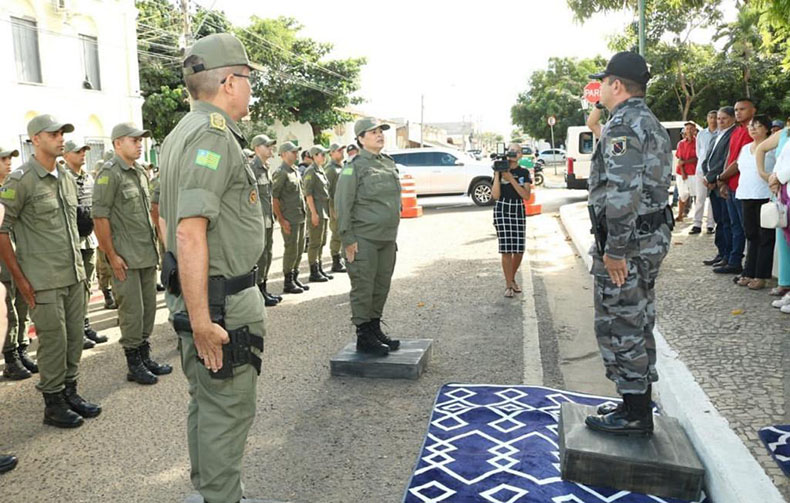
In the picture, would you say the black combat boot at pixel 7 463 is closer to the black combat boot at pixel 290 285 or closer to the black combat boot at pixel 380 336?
the black combat boot at pixel 380 336

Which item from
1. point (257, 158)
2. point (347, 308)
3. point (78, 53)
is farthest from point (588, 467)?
point (78, 53)

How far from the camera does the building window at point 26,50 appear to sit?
16.4 m

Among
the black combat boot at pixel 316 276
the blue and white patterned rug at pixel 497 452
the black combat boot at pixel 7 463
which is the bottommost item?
the black combat boot at pixel 7 463

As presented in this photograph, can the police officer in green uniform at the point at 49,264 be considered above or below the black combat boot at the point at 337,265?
above

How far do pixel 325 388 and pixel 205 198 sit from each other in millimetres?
2672

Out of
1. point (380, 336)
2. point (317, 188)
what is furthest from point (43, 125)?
point (317, 188)

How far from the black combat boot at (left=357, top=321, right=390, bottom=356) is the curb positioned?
2074 mm

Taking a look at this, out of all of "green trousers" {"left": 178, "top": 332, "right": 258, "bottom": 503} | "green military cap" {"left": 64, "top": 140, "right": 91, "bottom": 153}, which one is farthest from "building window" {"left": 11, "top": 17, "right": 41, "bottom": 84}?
"green trousers" {"left": 178, "top": 332, "right": 258, "bottom": 503}

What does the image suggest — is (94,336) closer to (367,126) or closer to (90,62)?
(367,126)

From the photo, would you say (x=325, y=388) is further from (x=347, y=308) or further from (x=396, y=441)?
(x=347, y=308)

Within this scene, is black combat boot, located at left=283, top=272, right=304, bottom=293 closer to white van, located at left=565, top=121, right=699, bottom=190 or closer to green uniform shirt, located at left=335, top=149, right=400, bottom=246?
green uniform shirt, located at left=335, top=149, right=400, bottom=246

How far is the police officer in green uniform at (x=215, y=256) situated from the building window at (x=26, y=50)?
1683 centimetres

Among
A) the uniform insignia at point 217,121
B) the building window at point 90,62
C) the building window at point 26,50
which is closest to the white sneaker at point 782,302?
the uniform insignia at point 217,121

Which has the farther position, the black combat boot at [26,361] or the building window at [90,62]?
the building window at [90,62]
